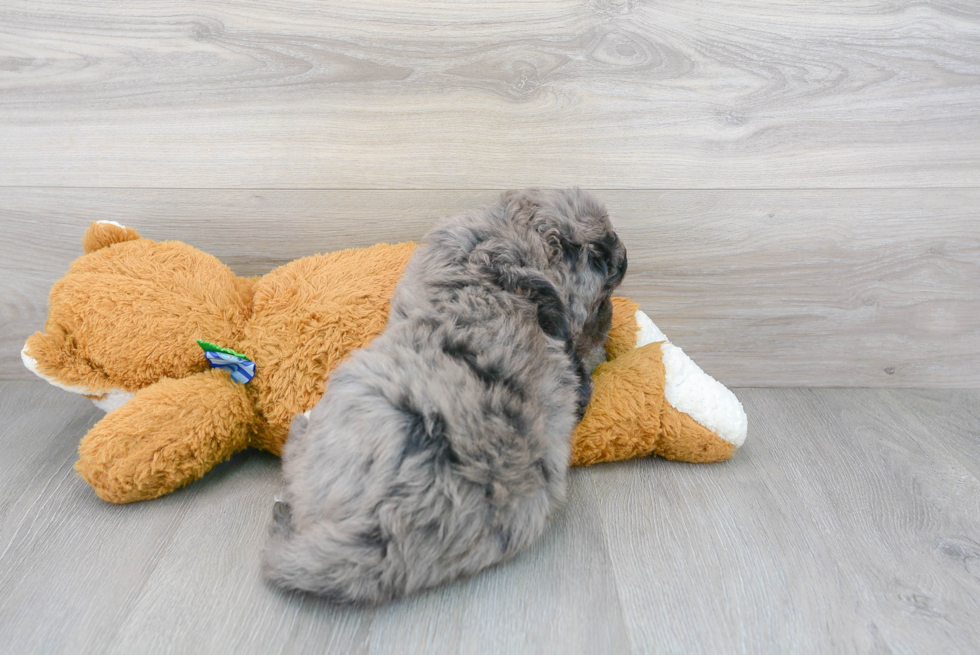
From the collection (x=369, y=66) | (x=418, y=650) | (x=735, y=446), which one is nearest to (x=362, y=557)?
(x=418, y=650)

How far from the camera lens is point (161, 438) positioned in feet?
2.80

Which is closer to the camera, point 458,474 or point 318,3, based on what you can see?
point 458,474

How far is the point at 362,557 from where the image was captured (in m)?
0.67

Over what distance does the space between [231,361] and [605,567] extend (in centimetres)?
60

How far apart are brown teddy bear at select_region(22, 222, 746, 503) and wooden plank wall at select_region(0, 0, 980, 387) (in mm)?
149

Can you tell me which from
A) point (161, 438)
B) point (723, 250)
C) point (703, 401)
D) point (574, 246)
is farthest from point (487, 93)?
point (161, 438)

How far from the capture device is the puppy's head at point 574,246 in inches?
33.4

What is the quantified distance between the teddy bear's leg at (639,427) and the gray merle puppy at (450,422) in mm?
106

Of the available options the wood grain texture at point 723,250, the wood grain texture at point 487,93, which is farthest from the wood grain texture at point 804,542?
the wood grain texture at point 487,93

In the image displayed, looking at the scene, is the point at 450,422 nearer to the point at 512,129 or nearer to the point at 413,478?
the point at 413,478

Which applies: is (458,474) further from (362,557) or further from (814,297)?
(814,297)

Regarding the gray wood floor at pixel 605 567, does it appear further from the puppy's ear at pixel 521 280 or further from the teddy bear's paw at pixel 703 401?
the puppy's ear at pixel 521 280

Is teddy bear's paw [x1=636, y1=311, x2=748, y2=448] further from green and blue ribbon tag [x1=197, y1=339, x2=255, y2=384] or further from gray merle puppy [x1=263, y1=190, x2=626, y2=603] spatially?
green and blue ribbon tag [x1=197, y1=339, x2=255, y2=384]

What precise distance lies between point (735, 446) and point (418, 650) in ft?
1.92
